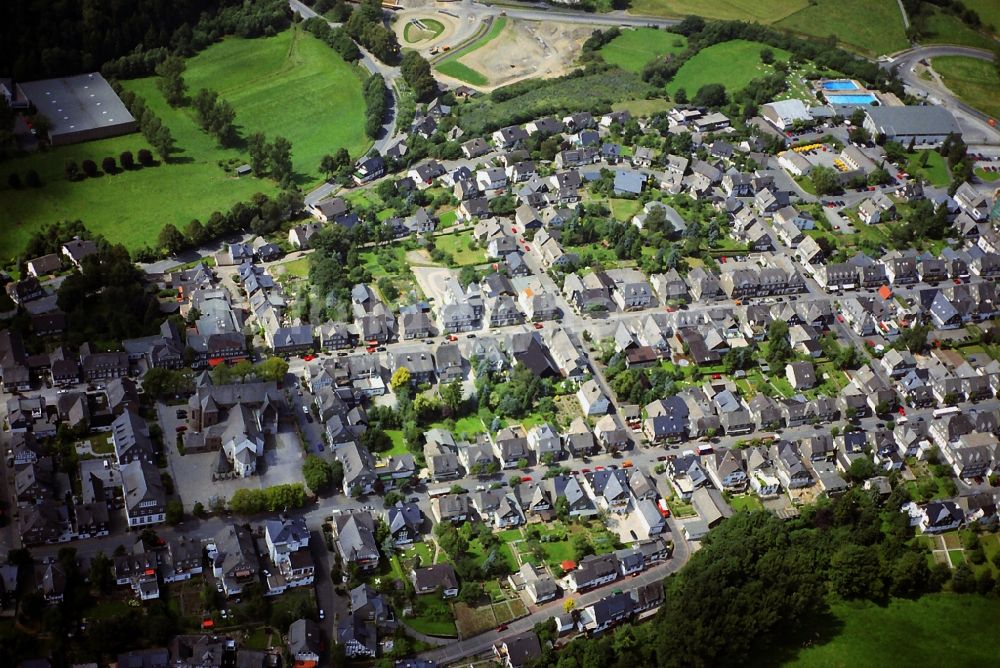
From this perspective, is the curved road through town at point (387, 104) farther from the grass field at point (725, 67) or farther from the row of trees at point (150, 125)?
the grass field at point (725, 67)

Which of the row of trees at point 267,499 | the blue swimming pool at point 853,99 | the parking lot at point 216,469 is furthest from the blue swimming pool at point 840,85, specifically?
the row of trees at point 267,499

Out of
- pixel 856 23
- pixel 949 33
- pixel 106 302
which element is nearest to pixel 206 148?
pixel 106 302

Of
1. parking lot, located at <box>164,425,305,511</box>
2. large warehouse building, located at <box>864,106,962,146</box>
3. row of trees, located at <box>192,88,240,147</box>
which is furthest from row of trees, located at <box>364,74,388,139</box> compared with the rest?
large warehouse building, located at <box>864,106,962,146</box>

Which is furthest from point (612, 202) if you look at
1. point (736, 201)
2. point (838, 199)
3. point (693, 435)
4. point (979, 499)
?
point (979, 499)

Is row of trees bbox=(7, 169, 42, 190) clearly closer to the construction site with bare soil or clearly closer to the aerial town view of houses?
the aerial town view of houses

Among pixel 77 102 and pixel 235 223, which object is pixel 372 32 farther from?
pixel 235 223

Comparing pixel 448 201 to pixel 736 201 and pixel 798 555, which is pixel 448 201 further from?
pixel 798 555
